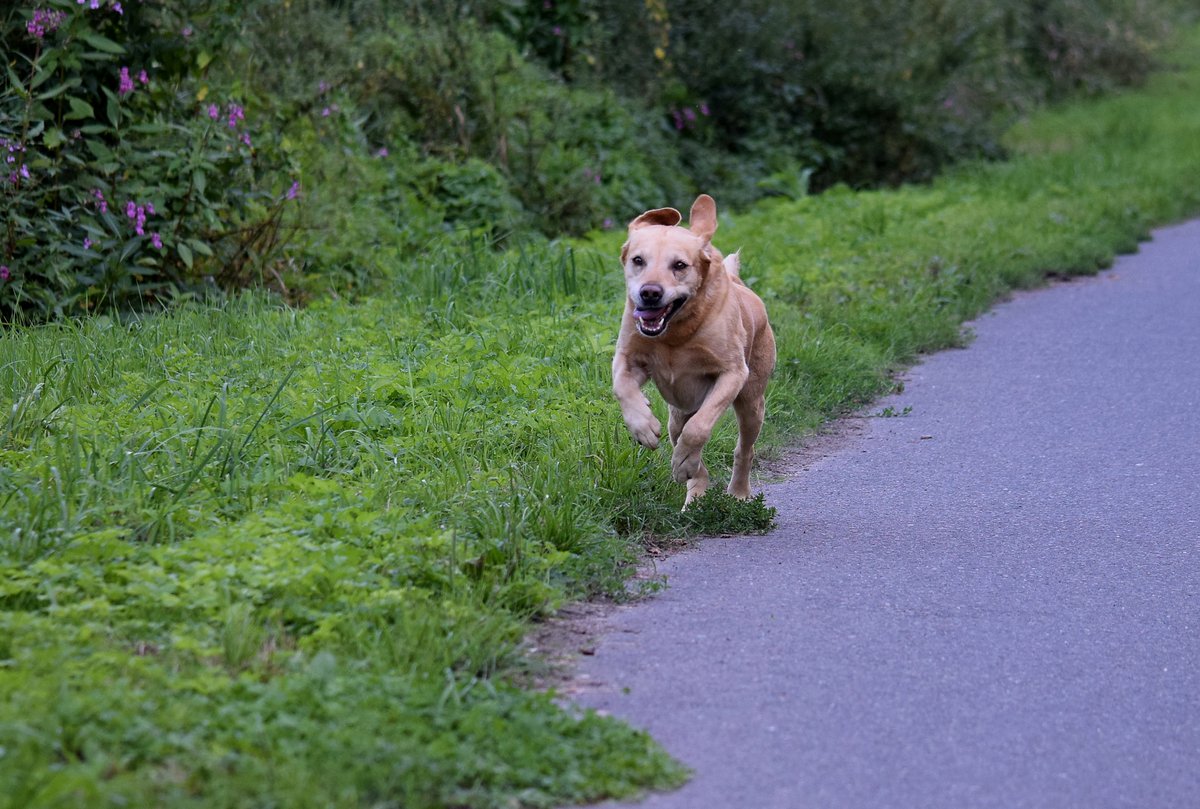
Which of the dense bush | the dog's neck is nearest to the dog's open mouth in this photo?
the dog's neck

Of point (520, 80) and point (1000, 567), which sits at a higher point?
point (520, 80)

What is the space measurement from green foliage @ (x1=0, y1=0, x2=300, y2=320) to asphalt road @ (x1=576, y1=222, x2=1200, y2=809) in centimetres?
431

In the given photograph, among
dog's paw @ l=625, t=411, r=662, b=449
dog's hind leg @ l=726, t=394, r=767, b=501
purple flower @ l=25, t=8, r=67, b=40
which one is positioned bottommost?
dog's hind leg @ l=726, t=394, r=767, b=501

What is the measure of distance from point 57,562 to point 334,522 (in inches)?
36.2

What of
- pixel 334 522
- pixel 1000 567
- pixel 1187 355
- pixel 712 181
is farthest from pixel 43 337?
pixel 712 181

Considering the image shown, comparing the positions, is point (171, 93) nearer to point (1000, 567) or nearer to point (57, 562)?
point (57, 562)

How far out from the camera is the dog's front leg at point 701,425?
19.4 ft

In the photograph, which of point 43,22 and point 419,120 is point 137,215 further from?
point 419,120

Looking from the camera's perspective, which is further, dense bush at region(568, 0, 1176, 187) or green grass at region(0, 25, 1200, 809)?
dense bush at region(568, 0, 1176, 187)

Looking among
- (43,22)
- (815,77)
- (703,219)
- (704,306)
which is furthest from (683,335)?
(815,77)

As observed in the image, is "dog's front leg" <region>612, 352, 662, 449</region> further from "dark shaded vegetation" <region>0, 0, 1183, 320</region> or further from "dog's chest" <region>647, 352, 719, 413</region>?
"dark shaded vegetation" <region>0, 0, 1183, 320</region>

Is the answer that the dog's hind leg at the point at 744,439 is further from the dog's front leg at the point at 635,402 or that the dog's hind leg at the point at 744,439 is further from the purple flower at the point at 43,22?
the purple flower at the point at 43,22

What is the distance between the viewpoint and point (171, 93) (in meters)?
9.33

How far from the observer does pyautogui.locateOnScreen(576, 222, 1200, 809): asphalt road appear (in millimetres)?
3918
